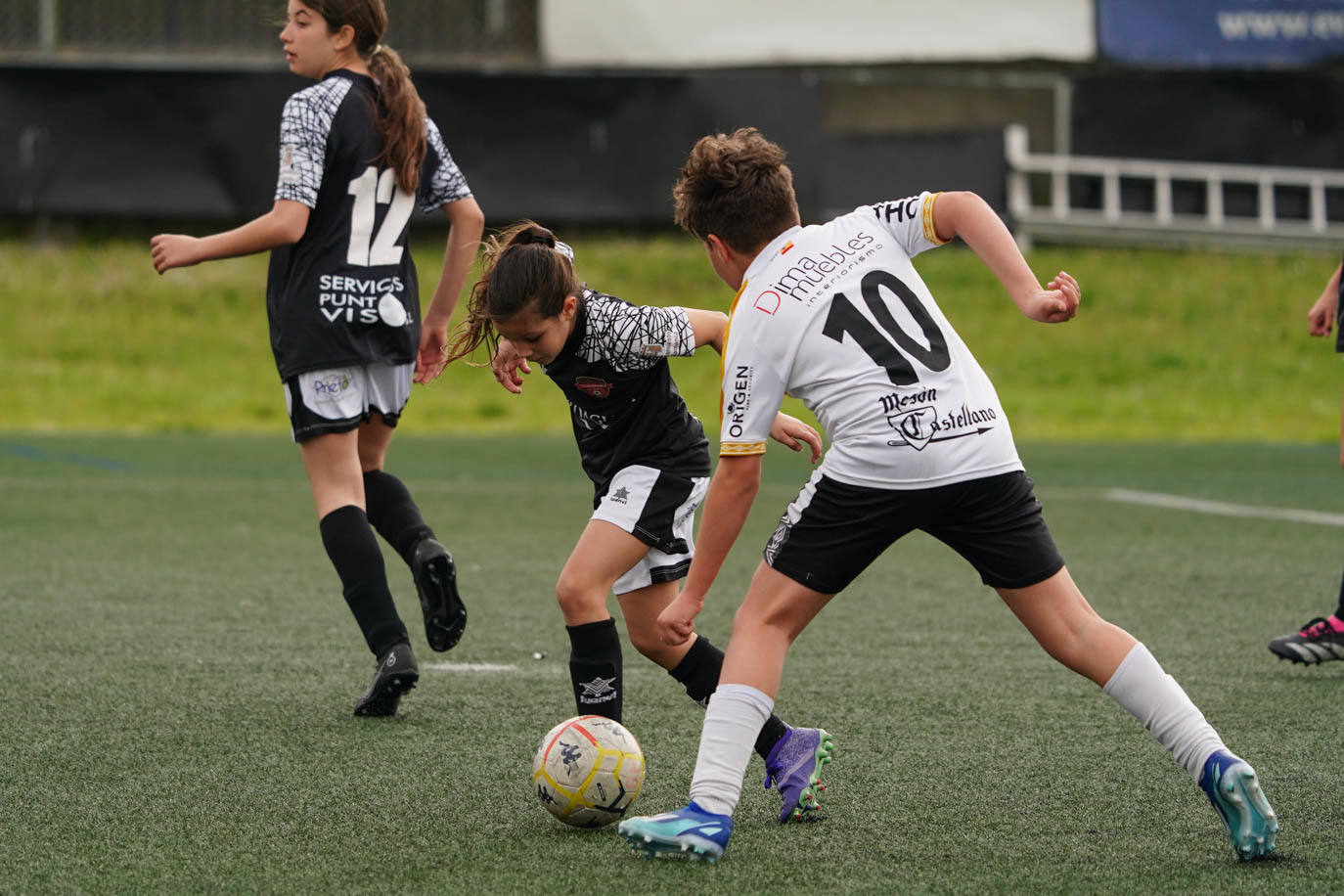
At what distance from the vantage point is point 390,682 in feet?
13.8

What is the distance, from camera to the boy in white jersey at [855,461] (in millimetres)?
3154

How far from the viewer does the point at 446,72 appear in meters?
15.9

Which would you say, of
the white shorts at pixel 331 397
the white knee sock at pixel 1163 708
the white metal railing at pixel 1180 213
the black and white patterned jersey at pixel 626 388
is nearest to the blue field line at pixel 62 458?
the white shorts at pixel 331 397

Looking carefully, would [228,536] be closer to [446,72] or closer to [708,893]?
[708,893]

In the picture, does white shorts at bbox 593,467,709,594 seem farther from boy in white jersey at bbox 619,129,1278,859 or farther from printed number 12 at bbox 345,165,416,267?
printed number 12 at bbox 345,165,416,267

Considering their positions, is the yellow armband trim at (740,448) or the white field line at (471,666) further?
the white field line at (471,666)

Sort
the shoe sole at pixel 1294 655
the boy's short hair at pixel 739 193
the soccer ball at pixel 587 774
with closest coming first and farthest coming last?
the boy's short hair at pixel 739 193, the soccer ball at pixel 587 774, the shoe sole at pixel 1294 655

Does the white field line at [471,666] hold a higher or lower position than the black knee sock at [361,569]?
lower

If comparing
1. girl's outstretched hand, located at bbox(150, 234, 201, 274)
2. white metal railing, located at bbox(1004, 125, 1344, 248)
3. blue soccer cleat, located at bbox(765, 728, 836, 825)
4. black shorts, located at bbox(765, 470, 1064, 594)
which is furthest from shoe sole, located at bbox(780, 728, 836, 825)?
white metal railing, located at bbox(1004, 125, 1344, 248)

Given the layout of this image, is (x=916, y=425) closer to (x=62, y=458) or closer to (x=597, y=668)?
(x=597, y=668)

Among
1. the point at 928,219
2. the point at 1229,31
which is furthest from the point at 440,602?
the point at 1229,31

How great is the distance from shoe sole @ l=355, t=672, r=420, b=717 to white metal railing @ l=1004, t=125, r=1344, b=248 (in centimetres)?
1360

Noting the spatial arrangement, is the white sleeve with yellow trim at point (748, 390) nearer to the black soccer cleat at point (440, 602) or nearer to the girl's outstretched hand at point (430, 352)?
the black soccer cleat at point (440, 602)

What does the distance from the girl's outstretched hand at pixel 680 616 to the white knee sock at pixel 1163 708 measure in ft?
2.64
